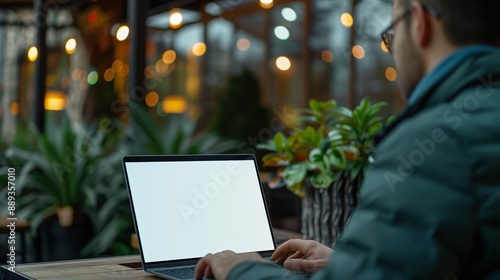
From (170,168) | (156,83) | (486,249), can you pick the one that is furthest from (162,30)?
(486,249)

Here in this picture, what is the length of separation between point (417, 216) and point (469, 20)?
31 centimetres

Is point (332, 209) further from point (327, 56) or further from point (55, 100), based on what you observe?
point (55, 100)

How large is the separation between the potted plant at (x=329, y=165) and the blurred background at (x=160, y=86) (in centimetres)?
141

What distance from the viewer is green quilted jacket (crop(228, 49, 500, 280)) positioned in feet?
2.77

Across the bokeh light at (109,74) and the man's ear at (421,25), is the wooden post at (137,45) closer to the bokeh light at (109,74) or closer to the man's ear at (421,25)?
the man's ear at (421,25)

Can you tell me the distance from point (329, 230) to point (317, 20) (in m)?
4.46

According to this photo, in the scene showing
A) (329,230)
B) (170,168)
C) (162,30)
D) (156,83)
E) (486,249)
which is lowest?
(329,230)

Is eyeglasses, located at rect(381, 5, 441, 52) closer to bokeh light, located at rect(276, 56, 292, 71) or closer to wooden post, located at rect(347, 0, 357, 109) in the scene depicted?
wooden post, located at rect(347, 0, 357, 109)

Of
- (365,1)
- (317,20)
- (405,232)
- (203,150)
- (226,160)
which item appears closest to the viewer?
(405,232)

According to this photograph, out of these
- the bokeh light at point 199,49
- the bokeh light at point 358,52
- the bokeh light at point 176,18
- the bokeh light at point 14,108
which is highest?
the bokeh light at point 176,18

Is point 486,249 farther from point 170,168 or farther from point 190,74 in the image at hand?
point 190,74

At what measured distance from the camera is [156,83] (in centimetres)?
835

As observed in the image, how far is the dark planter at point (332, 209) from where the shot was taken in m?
2.25

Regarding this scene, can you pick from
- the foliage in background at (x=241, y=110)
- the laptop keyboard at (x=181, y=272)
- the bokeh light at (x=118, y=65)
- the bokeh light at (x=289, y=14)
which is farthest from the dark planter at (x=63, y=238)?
the bokeh light at (x=118, y=65)
